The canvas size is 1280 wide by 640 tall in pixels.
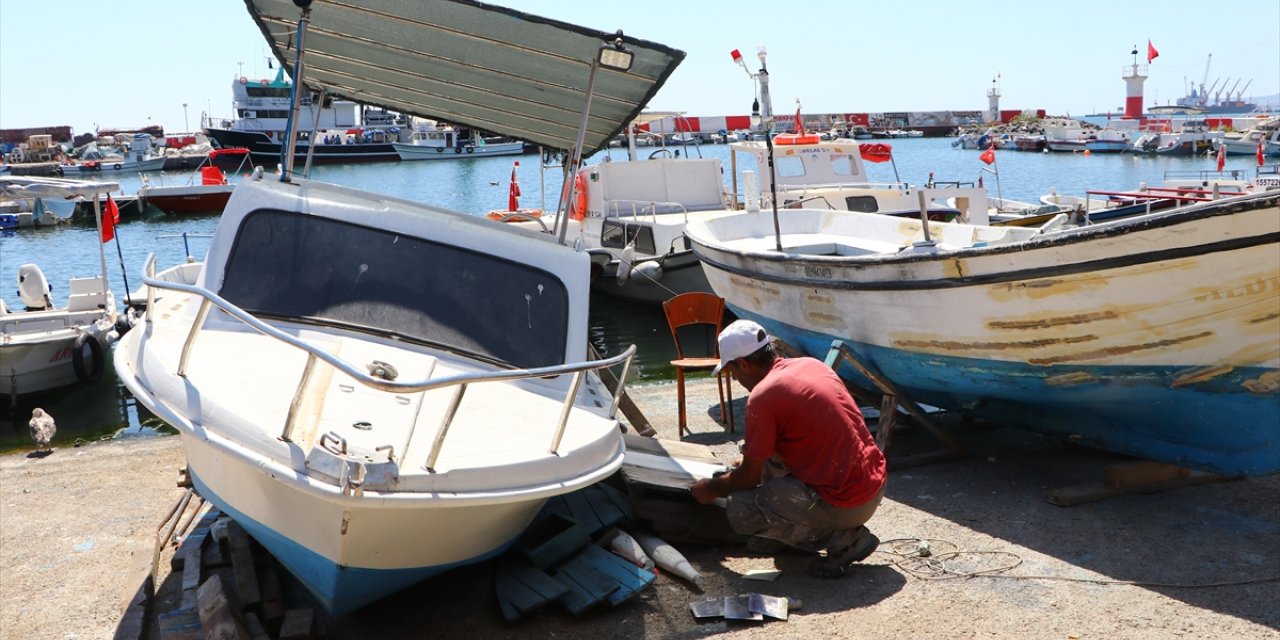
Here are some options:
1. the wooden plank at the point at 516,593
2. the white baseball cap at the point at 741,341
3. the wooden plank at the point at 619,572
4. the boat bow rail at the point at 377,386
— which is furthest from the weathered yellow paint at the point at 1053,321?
the wooden plank at the point at 516,593

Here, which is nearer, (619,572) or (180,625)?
(180,625)

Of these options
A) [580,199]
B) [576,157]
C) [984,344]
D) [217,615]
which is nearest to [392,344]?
[217,615]

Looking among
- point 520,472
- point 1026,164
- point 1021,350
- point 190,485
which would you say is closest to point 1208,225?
point 1021,350

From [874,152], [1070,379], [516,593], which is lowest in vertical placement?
[516,593]

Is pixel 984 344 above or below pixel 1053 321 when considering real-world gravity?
below

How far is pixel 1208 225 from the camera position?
5.77 m

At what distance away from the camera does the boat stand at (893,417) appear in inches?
287

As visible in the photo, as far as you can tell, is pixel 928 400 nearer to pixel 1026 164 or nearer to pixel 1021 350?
pixel 1021 350

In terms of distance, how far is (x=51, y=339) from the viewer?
44.3 ft

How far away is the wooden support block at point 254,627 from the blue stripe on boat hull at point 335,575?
292 mm

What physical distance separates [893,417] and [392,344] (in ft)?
11.2

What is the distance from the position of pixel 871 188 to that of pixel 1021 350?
37.7 feet

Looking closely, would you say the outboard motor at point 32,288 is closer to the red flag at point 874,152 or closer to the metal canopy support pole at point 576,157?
the metal canopy support pole at point 576,157

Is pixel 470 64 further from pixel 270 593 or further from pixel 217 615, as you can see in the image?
pixel 217 615
